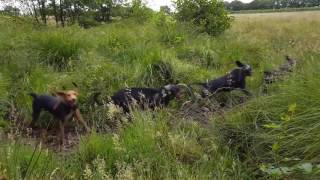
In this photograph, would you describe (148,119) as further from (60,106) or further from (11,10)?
(11,10)

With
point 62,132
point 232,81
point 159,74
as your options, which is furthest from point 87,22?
point 62,132

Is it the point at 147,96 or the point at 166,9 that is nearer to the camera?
the point at 147,96

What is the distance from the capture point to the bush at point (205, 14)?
12.8 metres

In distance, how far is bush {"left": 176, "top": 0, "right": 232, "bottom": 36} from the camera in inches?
505

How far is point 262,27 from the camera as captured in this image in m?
16.9

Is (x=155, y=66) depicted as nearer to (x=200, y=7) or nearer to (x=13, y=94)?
(x=13, y=94)

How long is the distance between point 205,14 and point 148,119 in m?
8.80

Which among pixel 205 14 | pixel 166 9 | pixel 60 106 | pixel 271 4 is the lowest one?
pixel 60 106

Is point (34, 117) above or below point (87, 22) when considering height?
below

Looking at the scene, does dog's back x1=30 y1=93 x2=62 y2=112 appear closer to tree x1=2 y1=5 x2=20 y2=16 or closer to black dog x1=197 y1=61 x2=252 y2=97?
black dog x1=197 y1=61 x2=252 y2=97

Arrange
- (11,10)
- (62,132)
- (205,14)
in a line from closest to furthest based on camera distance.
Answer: (62,132) < (11,10) < (205,14)

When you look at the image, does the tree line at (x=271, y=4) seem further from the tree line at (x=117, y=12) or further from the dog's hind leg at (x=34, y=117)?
the dog's hind leg at (x=34, y=117)

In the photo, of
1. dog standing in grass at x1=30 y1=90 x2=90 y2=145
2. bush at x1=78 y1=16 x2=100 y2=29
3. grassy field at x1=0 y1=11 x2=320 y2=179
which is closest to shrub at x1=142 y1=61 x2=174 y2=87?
grassy field at x1=0 y1=11 x2=320 y2=179

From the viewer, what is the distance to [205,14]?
1291cm
